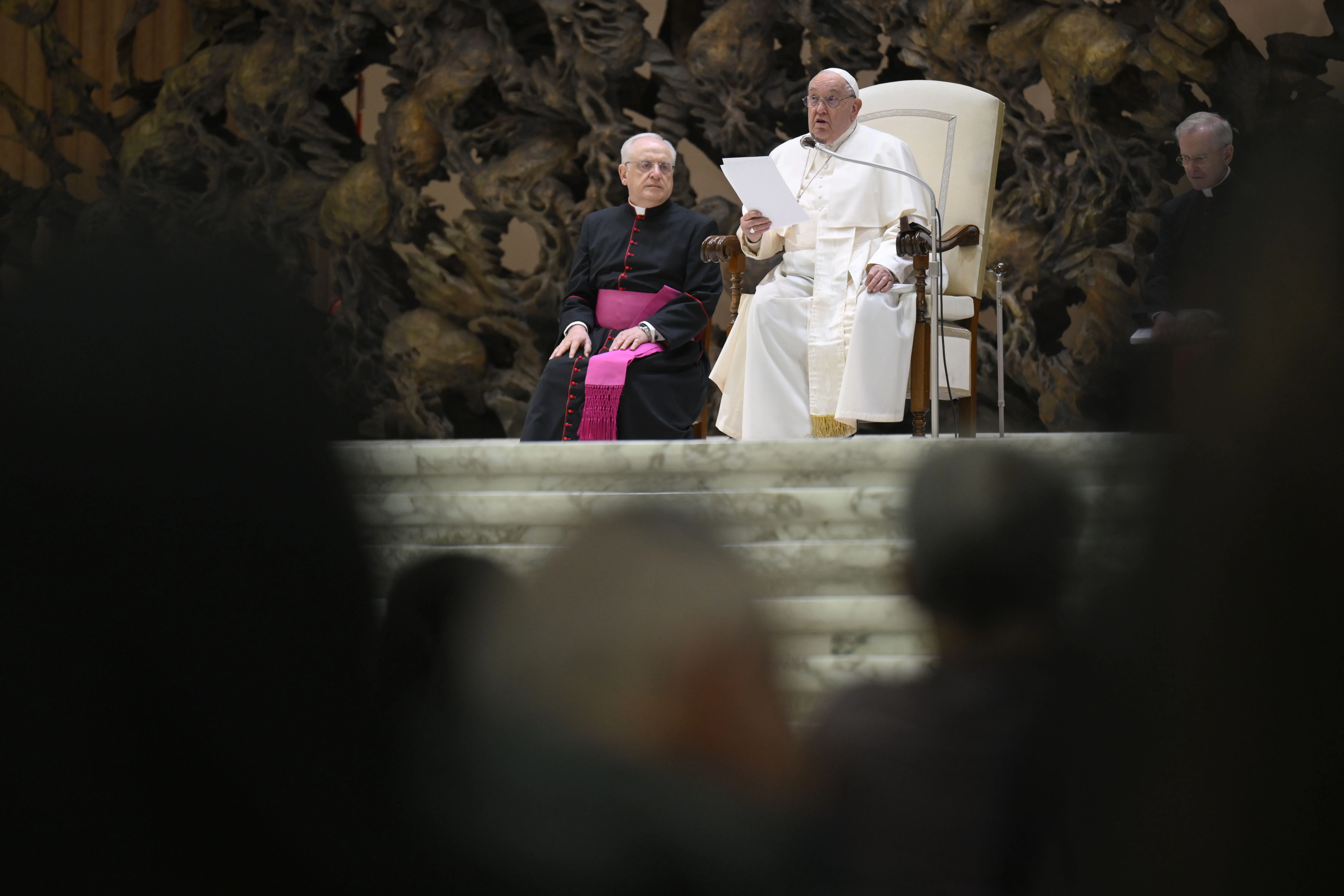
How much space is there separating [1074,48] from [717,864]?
514 centimetres

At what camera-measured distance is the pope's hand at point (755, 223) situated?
13.1ft

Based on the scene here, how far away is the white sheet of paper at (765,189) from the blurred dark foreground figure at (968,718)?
2516 mm

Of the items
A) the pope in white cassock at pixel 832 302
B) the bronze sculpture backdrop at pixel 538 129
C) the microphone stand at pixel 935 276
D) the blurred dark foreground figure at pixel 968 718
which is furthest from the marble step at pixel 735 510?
the bronze sculpture backdrop at pixel 538 129

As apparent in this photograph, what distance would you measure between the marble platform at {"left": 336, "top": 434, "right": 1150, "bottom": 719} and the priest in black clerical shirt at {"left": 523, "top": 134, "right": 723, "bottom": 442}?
66.4 inches

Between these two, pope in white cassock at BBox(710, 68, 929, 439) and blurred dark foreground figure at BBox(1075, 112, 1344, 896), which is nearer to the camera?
blurred dark foreground figure at BBox(1075, 112, 1344, 896)

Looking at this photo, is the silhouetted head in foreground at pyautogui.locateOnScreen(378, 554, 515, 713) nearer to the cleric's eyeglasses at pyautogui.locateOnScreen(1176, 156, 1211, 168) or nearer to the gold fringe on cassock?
the gold fringe on cassock

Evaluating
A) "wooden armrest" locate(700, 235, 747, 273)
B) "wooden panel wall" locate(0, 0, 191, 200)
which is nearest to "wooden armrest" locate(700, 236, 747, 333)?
"wooden armrest" locate(700, 235, 747, 273)

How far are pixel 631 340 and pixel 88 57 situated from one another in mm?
5579

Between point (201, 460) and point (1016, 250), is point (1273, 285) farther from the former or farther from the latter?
point (1016, 250)

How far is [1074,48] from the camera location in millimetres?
5488

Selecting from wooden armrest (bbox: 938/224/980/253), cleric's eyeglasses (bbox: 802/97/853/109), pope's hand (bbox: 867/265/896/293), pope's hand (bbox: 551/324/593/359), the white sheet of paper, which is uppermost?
cleric's eyeglasses (bbox: 802/97/853/109)

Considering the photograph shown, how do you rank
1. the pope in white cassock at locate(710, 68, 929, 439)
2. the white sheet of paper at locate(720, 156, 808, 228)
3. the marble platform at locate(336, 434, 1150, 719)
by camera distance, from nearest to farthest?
the marble platform at locate(336, 434, 1150, 719)
the white sheet of paper at locate(720, 156, 808, 228)
the pope in white cassock at locate(710, 68, 929, 439)

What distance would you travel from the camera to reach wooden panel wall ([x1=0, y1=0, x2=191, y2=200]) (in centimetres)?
769

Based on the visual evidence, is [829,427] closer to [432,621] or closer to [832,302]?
[832,302]
